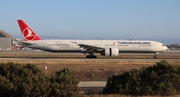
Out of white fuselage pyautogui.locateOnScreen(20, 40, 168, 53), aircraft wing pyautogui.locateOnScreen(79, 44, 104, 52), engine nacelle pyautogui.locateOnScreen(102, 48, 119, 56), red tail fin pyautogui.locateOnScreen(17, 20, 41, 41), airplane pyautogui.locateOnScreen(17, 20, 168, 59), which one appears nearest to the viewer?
engine nacelle pyautogui.locateOnScreen(102, 48, 119, 56)

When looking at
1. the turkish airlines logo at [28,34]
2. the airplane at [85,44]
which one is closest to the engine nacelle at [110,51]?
the airplane at [85,44]

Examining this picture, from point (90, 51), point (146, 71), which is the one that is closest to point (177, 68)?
point (146, 71)

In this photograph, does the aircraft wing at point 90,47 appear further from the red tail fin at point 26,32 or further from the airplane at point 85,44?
the red tail fin at point 26,32

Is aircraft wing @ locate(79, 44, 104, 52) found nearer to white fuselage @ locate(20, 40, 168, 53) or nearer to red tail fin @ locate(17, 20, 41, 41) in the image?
white fuselage @ locate(20, 40, 168, 53)

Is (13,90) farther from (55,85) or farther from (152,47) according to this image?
(152,47)

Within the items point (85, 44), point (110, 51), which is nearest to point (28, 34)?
point (85, 44)

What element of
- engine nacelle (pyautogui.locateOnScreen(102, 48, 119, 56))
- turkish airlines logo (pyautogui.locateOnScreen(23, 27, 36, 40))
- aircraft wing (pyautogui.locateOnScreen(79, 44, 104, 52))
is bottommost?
engine nacelle (pyautogui.locateOnScreen(102, 48, 119, 56))

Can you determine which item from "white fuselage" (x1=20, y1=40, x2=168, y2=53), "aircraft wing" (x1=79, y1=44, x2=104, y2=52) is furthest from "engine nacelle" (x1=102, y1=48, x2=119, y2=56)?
"white fuselage" (x1=20, y1=40, x2=168, y2=53)

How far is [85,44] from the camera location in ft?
157

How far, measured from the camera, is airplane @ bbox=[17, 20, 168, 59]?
48188 millimetres

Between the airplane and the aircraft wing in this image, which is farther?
the airplane

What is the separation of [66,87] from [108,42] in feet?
121

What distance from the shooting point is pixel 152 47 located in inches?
1981

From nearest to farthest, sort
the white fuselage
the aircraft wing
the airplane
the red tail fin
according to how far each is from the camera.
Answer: the aircraft wing < the airplane < the white fuselage < the red tail fin
